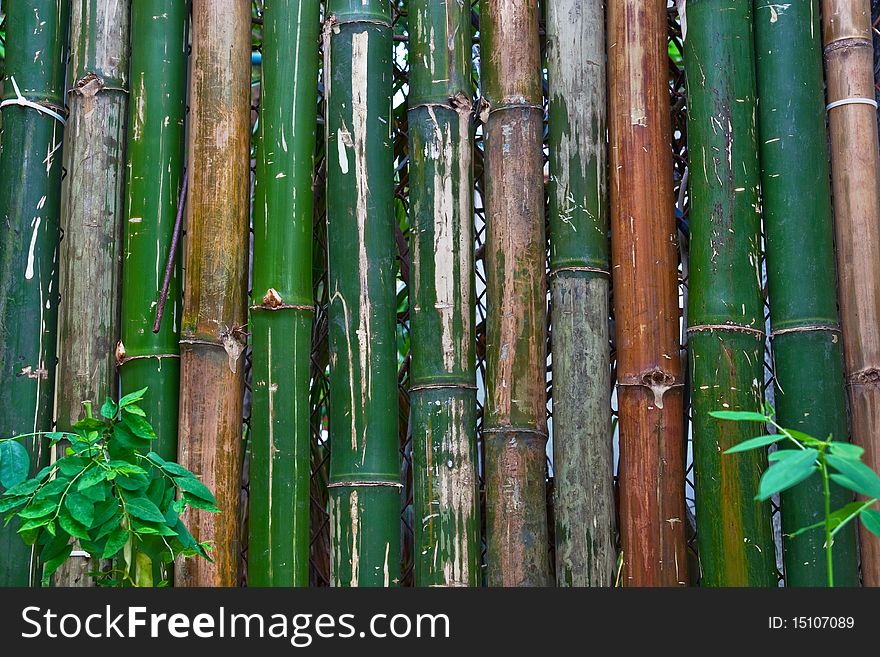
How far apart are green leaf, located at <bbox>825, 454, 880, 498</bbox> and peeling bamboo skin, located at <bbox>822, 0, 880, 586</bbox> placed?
879mm

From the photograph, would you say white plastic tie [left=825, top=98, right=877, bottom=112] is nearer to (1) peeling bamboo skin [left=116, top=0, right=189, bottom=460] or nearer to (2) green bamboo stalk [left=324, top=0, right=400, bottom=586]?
(2) green bamboo stalk [left=324, top=0, right=400, bottom=586]

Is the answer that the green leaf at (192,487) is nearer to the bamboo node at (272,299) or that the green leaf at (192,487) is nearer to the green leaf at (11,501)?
the green leaf at (11,501)

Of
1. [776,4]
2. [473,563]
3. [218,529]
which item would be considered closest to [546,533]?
[473,563]

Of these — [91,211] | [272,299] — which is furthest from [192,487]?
[91,211]

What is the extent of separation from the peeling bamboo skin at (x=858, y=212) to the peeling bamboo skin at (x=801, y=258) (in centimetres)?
2

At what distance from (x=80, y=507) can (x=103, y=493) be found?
36mm

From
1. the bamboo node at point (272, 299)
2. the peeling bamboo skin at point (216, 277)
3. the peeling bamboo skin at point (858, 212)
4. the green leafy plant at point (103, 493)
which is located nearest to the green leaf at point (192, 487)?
the green leafy plant at point (103, 493)

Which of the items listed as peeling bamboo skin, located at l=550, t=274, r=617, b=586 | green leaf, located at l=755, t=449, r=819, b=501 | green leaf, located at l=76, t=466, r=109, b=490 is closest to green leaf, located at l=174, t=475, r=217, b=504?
green leaf, located at l=76, t=466, r=109, b=490

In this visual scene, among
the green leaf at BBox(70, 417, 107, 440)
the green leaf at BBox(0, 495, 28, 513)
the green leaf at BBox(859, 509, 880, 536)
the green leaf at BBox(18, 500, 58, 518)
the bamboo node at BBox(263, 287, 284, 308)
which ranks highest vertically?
the bamboo node at BBox(263, 287, 284, 308)

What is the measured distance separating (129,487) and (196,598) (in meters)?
0.29

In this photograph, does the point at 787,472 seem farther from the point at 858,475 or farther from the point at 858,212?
the point at 858,212

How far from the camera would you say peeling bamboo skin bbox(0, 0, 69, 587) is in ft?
6.71

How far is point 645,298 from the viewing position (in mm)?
1938

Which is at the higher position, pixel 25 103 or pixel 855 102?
pixel 25 103
